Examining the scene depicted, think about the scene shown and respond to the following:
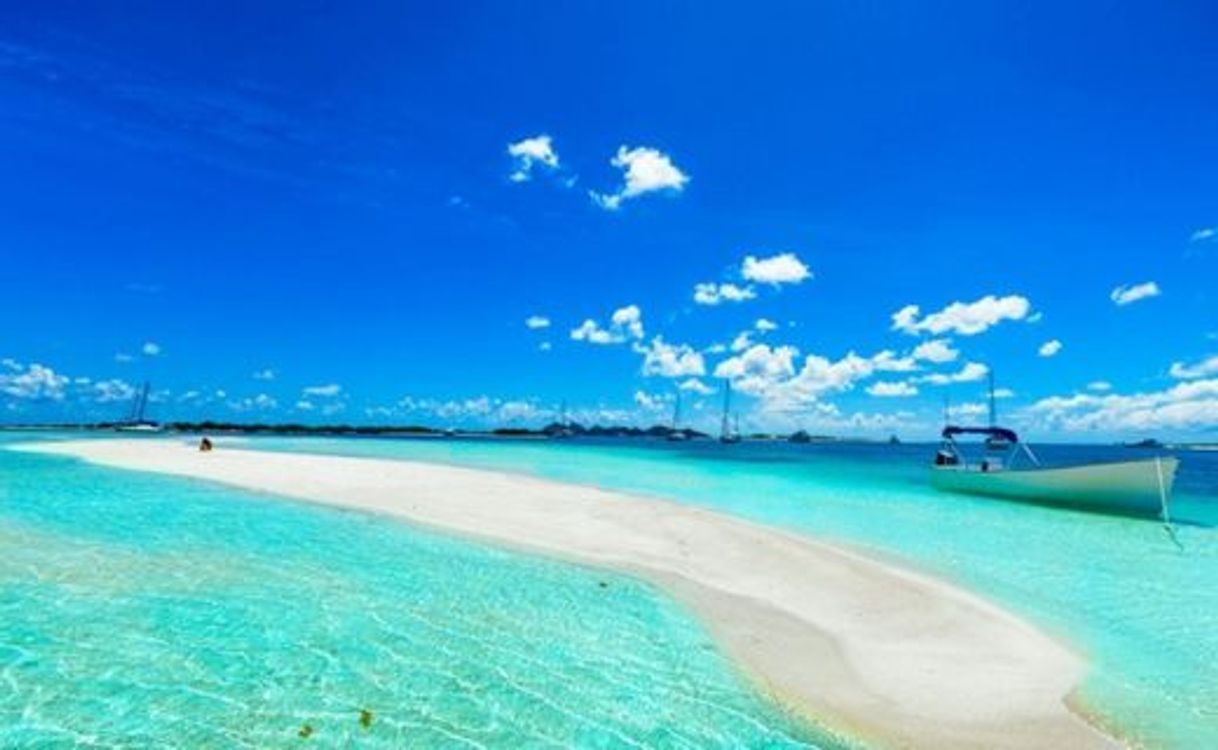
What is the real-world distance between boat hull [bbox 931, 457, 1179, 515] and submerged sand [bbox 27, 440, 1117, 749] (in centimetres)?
1851

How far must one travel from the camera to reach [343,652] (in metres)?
7.11

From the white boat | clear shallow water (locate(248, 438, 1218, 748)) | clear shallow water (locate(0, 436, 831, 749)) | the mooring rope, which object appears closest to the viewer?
clear shallow water (locate(0, 436, 831, 749))

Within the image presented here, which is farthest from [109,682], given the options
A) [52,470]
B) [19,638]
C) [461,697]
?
[52,470]

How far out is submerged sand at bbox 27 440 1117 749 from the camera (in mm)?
6082

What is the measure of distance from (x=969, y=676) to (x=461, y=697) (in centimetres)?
532

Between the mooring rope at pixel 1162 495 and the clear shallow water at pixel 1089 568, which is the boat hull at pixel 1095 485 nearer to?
the mooring rope at pixel 1162 495

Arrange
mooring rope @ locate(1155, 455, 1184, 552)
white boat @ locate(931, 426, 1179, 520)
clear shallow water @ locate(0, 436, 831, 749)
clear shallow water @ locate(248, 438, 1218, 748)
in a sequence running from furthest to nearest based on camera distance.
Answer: white boat @ locate(931, 426, 1179, 520), mooring rope @ locate(1155, 455, 1184, 552), clear shallow water @ locate(248, 438, 1218, 748), clear shallow water @ locate(0, 436, 831, 749)

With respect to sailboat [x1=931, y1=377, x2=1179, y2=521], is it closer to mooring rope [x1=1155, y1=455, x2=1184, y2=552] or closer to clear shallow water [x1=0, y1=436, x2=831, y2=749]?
mooring rope [x1=1155, y1=455, x2=1184, y2=552]

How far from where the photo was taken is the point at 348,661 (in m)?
6.88

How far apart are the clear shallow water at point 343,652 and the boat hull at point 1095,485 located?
2531 centimetres

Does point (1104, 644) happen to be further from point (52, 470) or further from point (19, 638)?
point (52, 470)

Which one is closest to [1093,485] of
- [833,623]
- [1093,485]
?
[1093,485]

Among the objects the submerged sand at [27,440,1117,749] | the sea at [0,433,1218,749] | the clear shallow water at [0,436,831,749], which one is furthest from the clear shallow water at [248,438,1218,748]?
the clear shallow water at [0,436,831,749]

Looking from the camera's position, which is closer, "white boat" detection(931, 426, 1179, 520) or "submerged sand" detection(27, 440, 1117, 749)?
"submerged sand" detection(27, 440, 1117, 749)
